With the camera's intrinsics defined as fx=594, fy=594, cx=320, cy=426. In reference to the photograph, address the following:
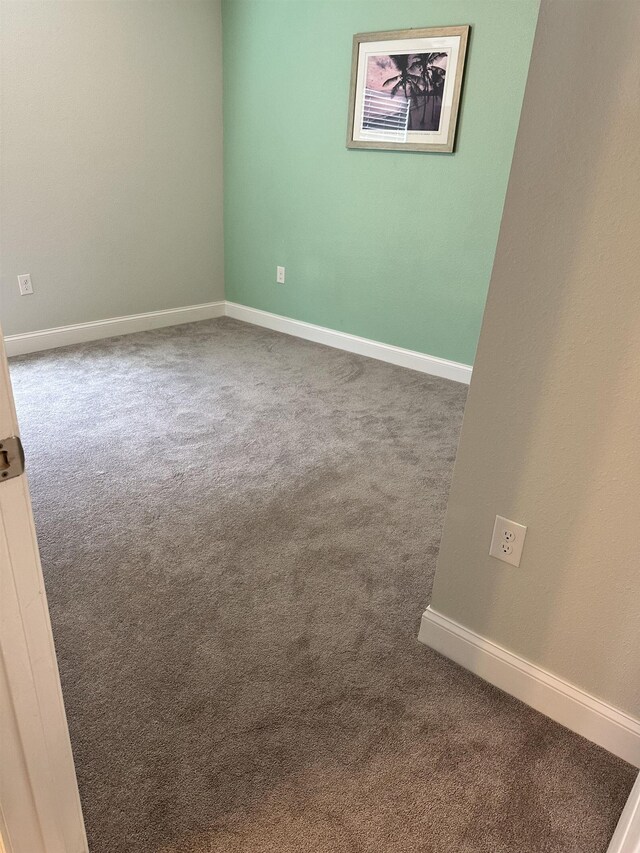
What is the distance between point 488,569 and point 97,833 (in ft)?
3.34

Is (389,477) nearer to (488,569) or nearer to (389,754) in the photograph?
(488,569)

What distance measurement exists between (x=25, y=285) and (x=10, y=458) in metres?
3.31

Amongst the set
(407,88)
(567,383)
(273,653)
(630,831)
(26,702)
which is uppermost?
(407,88)

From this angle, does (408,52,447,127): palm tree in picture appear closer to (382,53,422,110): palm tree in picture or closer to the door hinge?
(382,53,422,110): palm tree in picture

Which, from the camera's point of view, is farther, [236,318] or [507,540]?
[236,318]

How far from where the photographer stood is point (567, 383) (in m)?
1.23

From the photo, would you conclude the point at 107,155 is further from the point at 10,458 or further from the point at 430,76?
the point at 10,458

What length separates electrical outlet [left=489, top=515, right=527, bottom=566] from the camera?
141 cm

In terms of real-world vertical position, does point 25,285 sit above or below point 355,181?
below

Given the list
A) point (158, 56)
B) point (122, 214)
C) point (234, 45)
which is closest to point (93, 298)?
point (122, 214)

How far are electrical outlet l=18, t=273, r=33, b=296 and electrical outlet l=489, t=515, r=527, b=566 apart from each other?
322cm

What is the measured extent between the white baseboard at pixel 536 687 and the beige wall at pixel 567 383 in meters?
0.03

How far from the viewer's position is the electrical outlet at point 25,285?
11.6ft

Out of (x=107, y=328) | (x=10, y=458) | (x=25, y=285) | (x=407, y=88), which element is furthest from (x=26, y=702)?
(x=107, y=328)
